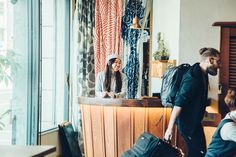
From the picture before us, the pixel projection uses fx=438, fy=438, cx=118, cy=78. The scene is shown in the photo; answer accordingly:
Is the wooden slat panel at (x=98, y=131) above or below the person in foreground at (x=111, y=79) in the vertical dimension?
below

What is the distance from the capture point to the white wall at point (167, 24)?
19.7 ft

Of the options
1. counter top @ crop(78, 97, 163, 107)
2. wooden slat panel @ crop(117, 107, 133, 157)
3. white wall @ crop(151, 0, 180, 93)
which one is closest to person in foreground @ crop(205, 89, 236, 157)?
counter top @ crop(78, 97, 163, 107)

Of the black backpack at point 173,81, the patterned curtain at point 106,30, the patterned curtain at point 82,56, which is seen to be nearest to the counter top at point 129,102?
the black backpack at point 173,81

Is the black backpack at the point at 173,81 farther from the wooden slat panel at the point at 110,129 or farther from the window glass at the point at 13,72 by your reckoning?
the window glass at the point at 13,72

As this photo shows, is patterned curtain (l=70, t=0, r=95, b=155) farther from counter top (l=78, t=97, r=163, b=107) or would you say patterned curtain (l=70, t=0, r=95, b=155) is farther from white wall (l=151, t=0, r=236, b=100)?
white wall (l=151, t=0, r=236, b=100)

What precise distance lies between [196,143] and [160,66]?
237cm

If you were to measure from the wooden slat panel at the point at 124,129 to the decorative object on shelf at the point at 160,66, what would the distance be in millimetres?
1081

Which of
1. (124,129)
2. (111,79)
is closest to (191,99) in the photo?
(124,129)

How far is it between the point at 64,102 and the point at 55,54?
2.61 feet

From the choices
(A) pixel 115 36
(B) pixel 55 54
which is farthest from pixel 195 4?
(B) pixel 55 54

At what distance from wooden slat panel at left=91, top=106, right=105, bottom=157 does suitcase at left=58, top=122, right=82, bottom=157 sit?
0.78m

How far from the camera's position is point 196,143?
14.1 ft

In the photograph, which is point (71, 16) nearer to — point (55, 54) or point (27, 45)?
point (55, 54)

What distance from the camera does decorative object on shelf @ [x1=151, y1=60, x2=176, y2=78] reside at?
20.1ft
